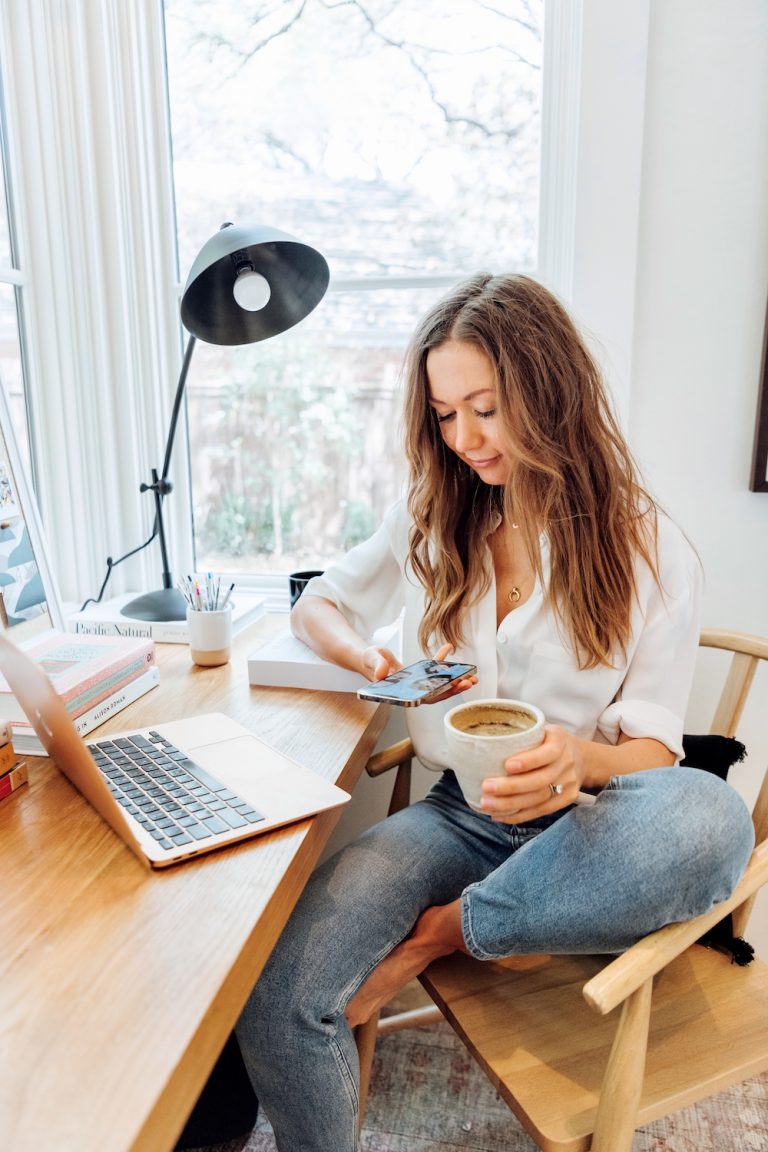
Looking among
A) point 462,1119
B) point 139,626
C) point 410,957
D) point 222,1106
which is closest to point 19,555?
point 139,626

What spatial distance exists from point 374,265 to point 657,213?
0.56 meters

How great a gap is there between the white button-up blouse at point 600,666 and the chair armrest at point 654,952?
22 centimetres

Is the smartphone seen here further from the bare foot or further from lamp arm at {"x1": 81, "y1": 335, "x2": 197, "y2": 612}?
lamp arm at {"x1": 81, "y1": 335, "x2": 197, "y2": 612}

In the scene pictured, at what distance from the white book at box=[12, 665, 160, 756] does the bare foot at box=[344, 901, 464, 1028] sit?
18.5 inches

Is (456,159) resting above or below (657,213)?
above

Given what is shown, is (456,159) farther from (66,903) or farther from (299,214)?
(66,903)

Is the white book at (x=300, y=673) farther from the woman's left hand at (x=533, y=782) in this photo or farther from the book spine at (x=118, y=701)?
the woman's left hand at (x=533, y=782)

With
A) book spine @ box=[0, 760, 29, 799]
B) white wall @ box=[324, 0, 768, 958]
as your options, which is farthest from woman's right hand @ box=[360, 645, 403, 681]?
white wall @ box=[324, 0, 768, 958]

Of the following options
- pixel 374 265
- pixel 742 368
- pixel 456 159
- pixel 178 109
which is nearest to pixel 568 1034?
pixel 742 368

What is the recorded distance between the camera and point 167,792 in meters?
0.83

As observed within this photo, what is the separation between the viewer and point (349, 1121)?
2.98ft

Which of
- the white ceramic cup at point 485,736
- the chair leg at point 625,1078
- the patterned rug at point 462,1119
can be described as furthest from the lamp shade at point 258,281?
the patterned rug at point 462,1119

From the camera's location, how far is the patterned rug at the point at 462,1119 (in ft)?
4.31

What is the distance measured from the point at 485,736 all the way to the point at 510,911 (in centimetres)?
30
